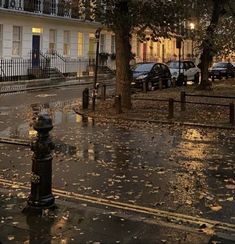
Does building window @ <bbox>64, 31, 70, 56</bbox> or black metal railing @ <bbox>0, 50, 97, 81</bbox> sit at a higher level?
building window @ <bbox>64, 31, 70, 56</bbox>

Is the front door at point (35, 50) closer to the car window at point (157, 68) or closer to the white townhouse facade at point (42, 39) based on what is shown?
the white townhouse facade at point (42, 39)

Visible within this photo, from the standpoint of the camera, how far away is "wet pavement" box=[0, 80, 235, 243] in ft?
19.3

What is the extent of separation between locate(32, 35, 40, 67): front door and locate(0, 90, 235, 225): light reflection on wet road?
21.8m

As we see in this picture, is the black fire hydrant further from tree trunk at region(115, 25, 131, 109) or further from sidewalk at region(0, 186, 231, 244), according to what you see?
tree trunk at region(115, 25, 131, 109)

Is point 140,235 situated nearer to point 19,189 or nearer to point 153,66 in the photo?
point 19,189

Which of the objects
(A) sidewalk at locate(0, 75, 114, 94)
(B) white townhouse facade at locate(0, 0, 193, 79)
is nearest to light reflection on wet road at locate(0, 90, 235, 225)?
(A) sidewalk at locate(0, 75, 114, 94)

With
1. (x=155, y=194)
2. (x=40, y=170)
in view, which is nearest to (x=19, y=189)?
(x=40, y=170)

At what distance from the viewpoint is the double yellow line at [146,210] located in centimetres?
639

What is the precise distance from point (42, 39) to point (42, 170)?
3195cm

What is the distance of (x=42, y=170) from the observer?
21.7 ft

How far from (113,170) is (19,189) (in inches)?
80.2

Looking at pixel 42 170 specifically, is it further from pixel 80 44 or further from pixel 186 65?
pixel 80 44

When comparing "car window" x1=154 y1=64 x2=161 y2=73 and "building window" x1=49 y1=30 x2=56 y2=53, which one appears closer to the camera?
"car window" x1=154 y1=64 x2=161 y2=73

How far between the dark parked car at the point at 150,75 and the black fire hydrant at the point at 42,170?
2222 centimetres
